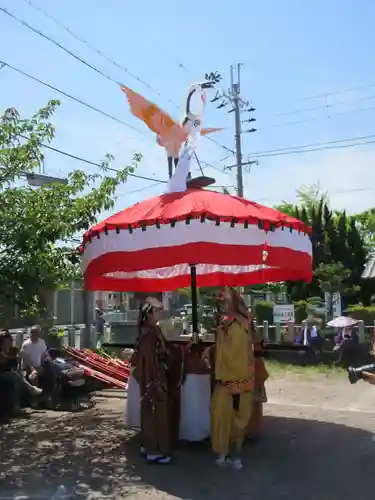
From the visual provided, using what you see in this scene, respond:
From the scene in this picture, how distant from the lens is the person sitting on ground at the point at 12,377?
7.89 m

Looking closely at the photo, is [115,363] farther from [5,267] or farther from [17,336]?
[5,267]

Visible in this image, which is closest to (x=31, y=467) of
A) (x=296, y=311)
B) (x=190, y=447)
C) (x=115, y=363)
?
(x=190, y=447)

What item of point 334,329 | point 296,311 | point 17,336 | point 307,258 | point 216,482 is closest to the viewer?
point 216,482

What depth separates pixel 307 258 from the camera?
677cm

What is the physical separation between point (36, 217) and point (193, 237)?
72.3 inches

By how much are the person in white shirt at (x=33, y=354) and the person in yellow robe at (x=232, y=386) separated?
3838mm

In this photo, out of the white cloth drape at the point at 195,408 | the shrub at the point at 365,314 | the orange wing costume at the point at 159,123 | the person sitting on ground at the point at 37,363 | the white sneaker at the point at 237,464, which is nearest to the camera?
the white sneaker at the point at 237,464

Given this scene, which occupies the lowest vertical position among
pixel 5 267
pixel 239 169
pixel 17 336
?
pixel 17 336

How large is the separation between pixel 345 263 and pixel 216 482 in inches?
788

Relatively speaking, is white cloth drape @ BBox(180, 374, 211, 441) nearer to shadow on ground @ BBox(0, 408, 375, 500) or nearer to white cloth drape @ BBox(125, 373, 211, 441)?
white cloth drape @ BBox(125, 373, 211, 441)

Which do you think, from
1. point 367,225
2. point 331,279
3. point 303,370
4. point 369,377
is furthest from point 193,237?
point 367,225

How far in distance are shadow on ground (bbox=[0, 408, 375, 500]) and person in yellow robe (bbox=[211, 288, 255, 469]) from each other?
25 cm

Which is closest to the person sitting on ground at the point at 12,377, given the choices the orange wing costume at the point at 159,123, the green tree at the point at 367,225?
the orange wing costume at the point at 159,123

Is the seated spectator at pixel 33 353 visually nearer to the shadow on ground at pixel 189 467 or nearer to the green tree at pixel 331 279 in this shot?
the shadow on ground at pixel 189 467
